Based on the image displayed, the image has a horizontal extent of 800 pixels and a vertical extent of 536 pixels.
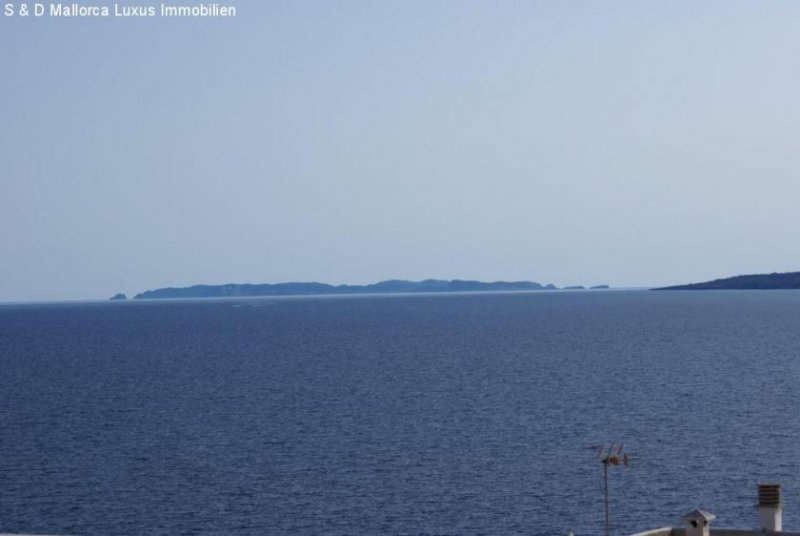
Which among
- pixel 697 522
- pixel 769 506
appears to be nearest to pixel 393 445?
pixel 769 506

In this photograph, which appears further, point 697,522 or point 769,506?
point 769,506

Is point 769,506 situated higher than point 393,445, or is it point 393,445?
point 769,506

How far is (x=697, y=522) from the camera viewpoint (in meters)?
30.8

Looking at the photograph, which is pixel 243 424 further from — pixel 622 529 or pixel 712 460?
pixel 622 529

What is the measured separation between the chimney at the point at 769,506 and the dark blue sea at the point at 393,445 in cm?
1763

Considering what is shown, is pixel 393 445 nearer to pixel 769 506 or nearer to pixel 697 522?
pixel 769 506

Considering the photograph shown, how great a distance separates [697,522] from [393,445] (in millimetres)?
42066

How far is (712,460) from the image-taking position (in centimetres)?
6481

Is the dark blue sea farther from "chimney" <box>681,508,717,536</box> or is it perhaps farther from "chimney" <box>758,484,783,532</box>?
"chimney" <box>681,508,717,536</box>

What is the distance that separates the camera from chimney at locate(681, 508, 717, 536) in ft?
100

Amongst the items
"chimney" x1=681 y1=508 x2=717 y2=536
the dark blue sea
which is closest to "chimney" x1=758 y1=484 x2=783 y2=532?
"chimney" x1=681 y1=508 x2=717 y2=536

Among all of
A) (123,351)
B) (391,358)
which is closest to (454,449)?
(391,358)

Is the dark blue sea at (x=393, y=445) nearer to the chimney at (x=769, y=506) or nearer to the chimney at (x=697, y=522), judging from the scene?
the chimney at (x=769, y=506)

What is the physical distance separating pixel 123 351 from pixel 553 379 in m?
79.6
